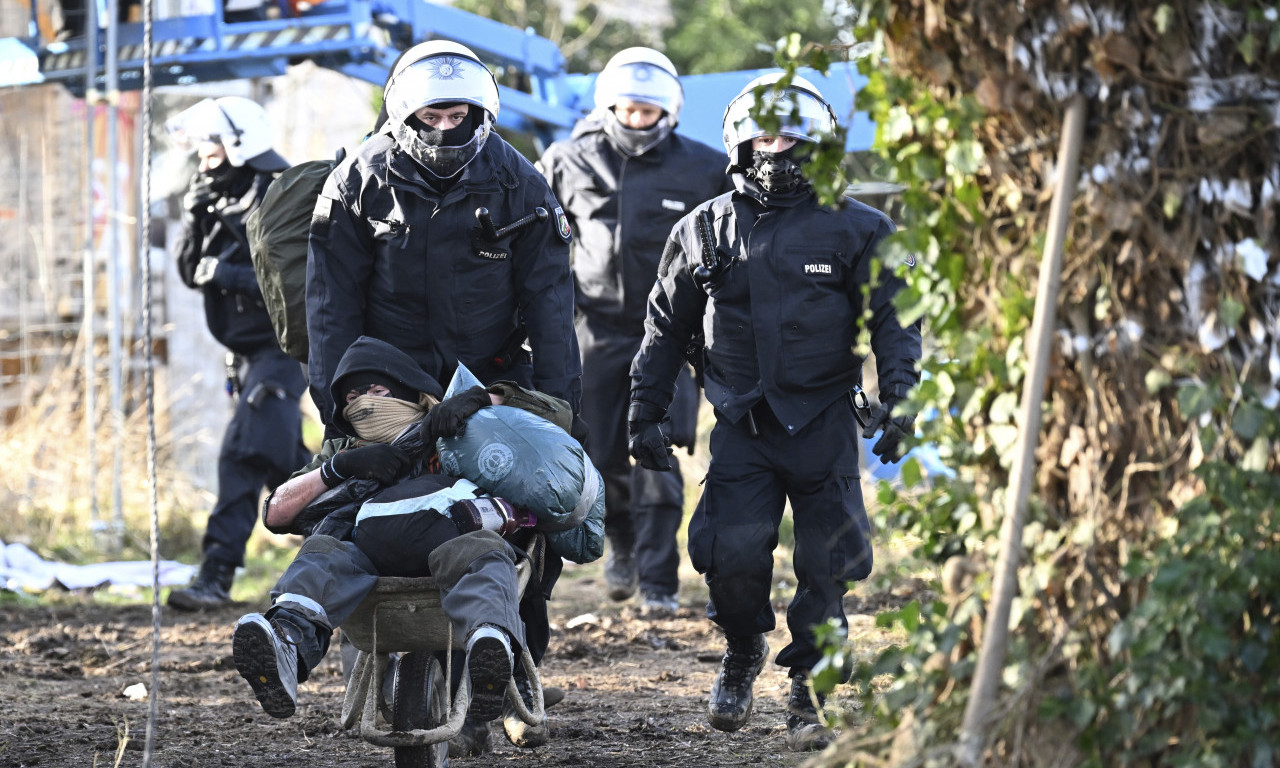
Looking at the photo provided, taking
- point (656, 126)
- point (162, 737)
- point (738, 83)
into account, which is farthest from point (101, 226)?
point (162, 737)

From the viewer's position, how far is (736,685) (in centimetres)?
534

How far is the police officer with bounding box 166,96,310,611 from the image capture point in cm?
793

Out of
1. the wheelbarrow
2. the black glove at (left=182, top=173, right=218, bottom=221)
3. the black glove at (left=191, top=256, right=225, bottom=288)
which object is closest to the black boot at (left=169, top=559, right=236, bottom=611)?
the black glove at (left=191, top=256, right=225, bottom=288)

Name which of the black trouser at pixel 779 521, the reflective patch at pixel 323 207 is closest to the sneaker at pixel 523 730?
the black trouser at pixel 779 521

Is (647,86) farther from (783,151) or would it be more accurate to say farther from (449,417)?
(449,417)

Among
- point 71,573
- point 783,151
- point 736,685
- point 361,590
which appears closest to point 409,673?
point 361,590

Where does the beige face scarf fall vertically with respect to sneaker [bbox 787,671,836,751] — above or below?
above

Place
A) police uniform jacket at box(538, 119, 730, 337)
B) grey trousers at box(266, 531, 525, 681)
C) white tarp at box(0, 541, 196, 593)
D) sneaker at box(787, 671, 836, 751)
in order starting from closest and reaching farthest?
grey trousers at box(266, 531, 525, 681)
sneaker at box(787, 671, 836, 751)
police uniform jacket at box(538, 119, 730, 337)
white tarp at box(0, 541, 196, 593)

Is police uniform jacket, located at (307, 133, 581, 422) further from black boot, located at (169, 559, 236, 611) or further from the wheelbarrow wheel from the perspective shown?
black boot, located at (169, 559, 236, 611)

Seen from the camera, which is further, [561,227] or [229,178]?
[229,178]

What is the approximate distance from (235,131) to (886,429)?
169 inches

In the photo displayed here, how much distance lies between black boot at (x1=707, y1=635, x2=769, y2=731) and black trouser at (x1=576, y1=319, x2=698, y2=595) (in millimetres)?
2450

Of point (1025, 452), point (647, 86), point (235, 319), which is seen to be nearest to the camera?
point (1025, 452)

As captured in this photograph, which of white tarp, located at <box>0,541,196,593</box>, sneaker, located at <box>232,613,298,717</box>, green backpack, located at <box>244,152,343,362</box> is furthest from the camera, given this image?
white tarp, located at <box>0,541,196,593</box>
